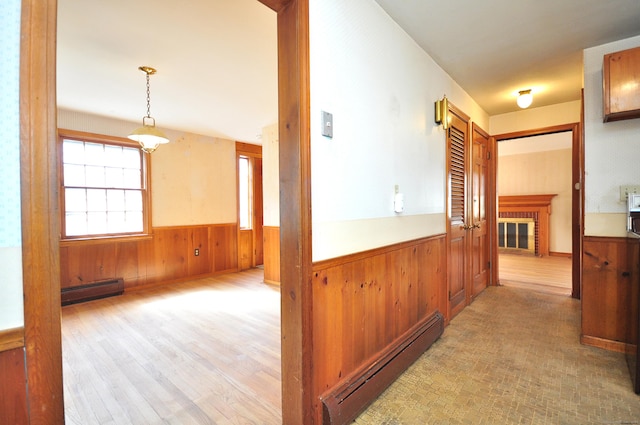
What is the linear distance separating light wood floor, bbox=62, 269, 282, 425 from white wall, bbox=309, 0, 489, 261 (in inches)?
46.4

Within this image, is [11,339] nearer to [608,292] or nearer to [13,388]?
[13,388]

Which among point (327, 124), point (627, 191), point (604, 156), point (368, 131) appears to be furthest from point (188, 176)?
point (627, 191)

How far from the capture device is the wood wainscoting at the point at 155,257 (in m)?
3.90

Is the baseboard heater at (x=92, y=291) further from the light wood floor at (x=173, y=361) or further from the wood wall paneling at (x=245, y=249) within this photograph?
the wood wall paneling at (x=245, y=249)

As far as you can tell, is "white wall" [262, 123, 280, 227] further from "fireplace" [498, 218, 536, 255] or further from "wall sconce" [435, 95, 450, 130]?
"fireplace" [498, 218, 536, 255]

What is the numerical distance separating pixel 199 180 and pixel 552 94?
17.3ft

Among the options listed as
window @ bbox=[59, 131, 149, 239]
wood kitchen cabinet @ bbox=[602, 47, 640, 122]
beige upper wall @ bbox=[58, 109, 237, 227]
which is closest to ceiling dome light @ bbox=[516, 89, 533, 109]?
wood kitchen cabinet @ bbox=[602, 47, 640, 122]

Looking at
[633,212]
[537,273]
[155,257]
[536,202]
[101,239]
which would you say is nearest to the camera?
[633,212]

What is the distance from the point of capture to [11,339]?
0.66 meters

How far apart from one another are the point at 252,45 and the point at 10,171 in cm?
214

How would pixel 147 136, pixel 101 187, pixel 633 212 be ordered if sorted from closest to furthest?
1. pixel 633 212
2. pixel 147 136
3. pixel 101 187

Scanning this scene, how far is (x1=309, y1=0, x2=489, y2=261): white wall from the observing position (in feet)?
4.79

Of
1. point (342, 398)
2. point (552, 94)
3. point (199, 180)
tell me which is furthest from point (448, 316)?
point (199, 180)

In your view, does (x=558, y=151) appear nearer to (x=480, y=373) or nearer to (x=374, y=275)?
(x=480, y=373)
